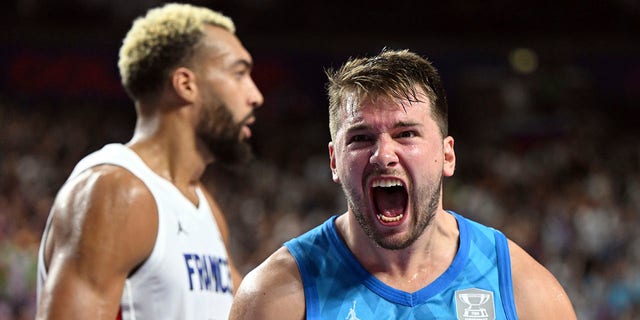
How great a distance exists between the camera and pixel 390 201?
2.79 m

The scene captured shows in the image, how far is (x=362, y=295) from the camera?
2.70 meters

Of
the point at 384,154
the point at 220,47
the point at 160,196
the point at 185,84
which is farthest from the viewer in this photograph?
the point at 220,47

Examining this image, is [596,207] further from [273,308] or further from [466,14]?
[273,308]

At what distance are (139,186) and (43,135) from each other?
10122mm

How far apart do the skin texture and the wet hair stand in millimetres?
29

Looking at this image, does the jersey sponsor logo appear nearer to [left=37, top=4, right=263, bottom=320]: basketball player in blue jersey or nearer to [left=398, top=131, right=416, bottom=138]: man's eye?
[left=37, top=4, right=263, bottom=320]: basketball player in blue jersey

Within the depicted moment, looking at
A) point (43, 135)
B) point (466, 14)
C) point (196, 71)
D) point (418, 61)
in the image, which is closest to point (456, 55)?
point (466, 14)

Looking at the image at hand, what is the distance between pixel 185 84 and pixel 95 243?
107 cm

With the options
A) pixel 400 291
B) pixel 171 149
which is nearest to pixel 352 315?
pixel 400 291

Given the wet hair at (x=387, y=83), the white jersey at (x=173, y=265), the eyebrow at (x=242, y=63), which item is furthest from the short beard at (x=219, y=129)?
the wet hair at (x=387, y=83)

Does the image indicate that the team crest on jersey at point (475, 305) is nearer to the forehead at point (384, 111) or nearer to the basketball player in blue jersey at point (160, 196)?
the forehead at point (384, 111)

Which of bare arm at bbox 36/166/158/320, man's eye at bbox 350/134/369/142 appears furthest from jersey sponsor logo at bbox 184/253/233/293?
man's eye at bbox 350/134/369/142

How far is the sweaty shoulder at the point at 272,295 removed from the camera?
2637 mm

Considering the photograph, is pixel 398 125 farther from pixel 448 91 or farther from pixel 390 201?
pixel 448 91
